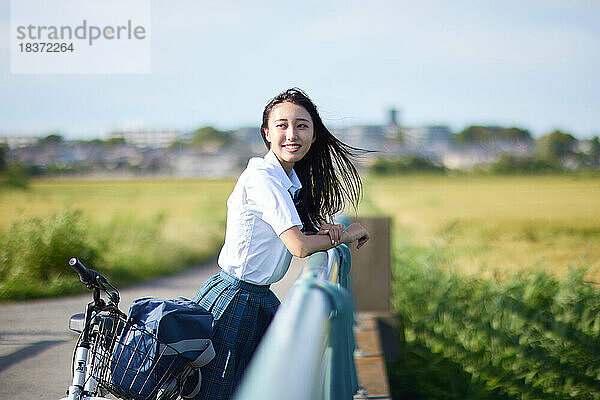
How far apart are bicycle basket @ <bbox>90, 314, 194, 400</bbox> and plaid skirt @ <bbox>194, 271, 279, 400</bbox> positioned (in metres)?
0.26

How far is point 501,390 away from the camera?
19.2 feet

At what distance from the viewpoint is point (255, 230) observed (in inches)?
96.4

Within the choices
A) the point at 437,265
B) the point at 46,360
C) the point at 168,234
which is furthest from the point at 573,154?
the point at 46,360

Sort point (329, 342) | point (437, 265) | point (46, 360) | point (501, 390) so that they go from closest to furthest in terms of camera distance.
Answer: point (329, 342)
point (46, 360)
point (501, 390)
point (437, 265)

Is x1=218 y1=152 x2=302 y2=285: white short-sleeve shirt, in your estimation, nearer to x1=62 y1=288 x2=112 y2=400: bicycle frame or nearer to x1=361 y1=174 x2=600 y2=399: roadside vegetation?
x1=62 y1=288 x2=112 y2=400: bicycle frame

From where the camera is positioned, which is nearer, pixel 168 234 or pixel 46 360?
pixel 46 360

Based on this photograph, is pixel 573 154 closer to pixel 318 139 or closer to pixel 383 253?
pixel 383 253

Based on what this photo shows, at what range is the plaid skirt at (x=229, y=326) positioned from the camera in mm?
2447

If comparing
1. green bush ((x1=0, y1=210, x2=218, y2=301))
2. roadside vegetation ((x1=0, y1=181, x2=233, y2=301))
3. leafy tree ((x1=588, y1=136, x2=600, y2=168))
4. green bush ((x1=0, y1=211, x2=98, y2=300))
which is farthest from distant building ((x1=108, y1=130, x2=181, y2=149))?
green bush ((x1=0, y1=211, x2=98, y2=300))

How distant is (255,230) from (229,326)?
0.33m

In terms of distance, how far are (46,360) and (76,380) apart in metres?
2.37

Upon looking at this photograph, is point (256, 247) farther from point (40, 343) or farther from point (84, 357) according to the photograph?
point (40, 343)

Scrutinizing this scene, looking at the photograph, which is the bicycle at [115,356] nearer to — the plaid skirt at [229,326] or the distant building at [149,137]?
the plaid skirt at [229,326]

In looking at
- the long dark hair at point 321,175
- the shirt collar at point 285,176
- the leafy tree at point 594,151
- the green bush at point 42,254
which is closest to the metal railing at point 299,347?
the shirt collar at point 285,176
